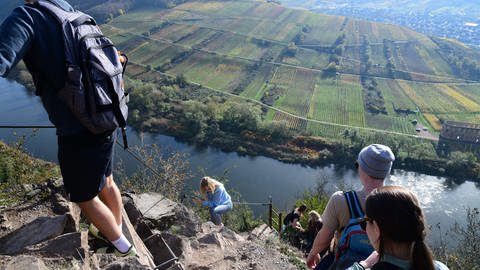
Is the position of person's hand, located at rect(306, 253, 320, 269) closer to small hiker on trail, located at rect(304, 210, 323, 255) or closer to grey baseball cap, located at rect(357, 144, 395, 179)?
grey baseball cap, located at rect(357, 144, 395, 179)

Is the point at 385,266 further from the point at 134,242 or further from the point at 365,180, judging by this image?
the point at 134,242

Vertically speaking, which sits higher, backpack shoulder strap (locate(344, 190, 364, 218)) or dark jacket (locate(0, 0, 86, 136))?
dark jacket (locate(0, 0, 86, 136))

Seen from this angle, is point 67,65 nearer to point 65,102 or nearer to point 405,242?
point 65,102

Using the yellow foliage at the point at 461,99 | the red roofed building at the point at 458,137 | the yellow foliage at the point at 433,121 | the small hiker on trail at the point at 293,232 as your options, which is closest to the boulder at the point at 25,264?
the small hiker on trail at the point at 293,232

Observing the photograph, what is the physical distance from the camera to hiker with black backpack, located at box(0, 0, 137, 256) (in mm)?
1803

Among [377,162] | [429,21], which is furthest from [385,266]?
[429,21]

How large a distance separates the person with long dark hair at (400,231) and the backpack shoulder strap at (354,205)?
0.69m

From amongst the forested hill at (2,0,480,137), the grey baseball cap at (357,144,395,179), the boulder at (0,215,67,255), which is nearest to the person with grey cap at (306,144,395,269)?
the grey baseball cap at (357,144,395,179)

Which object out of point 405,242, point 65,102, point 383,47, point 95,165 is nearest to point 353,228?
point 405,242

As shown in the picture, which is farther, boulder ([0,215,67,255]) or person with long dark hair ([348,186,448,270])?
boulder ([0,215,67,255])

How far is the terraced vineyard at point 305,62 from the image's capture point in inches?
1807

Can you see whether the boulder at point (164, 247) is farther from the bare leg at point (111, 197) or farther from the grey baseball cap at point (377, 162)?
the grey baseball cap at point (377, 162)

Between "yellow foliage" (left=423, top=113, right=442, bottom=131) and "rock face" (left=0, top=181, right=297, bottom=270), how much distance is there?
4328 centimetres

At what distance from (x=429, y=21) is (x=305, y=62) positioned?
3193 inches
